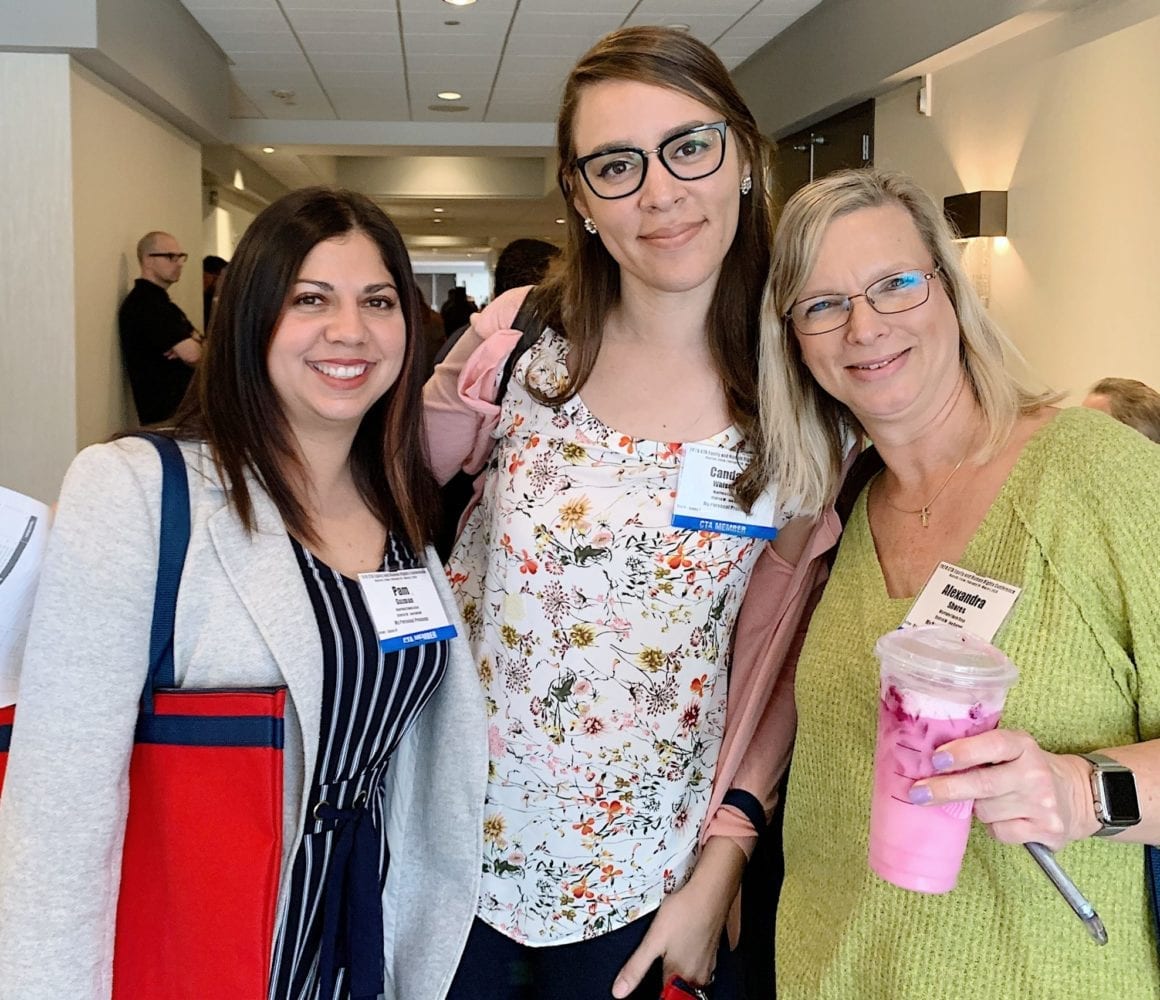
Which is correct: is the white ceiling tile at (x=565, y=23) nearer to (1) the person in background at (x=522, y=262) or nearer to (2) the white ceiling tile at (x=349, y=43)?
(2) the white ceiling tile at (x=349, y=43)

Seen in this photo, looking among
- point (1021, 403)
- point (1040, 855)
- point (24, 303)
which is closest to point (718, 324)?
point (1021, 403)

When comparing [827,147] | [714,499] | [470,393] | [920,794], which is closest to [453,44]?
[827,147]

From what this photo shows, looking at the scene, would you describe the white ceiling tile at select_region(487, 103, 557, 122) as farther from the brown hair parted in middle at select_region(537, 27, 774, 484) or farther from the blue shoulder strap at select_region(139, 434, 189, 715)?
the blue shoulder strap at select_region(139, 434, 189, 715)

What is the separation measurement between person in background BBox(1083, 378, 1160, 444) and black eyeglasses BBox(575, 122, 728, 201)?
2.13 metres

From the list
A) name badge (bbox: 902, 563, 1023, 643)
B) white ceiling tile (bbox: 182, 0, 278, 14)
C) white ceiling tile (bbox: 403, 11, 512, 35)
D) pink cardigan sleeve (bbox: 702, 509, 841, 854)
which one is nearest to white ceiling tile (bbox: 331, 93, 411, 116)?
white ceiling tile (bbox: 403, 11, 512, 35)

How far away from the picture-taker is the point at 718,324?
5.37 feet

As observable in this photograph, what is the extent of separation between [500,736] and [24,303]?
4.85 meters

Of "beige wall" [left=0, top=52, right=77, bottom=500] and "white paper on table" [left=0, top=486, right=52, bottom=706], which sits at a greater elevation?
"beige wall" [left=0, top=52, right=77, bottom=500]

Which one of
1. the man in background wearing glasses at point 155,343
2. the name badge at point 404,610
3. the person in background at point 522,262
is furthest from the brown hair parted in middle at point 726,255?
the man in background wearing glasses at point 155,343

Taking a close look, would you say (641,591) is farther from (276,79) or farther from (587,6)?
(276,79)

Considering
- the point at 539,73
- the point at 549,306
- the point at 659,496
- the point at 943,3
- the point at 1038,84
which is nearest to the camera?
the point at 659,496

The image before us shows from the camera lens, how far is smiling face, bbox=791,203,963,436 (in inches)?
54.5

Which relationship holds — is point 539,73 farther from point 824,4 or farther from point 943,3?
point 943,3

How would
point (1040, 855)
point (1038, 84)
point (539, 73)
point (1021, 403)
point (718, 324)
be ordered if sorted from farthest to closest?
point (539, 73) → point (1038, 84) → point (718, 324) → point (1021, 403) → point (1040, 855)
